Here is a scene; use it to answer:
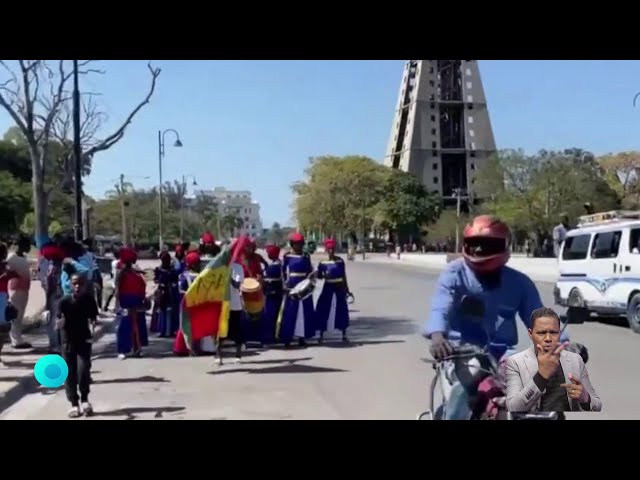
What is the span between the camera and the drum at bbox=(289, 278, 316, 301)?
10266mm

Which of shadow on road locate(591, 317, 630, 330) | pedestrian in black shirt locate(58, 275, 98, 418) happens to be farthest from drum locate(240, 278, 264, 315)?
shadow on road locate(591, 317, 630, 330)

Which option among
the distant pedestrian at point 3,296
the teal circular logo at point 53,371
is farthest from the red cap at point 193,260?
the teal circular logo at point 53,371

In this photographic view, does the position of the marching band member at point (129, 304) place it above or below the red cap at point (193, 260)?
below

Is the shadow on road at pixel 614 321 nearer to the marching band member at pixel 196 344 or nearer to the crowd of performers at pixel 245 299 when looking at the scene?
the crowd of performers at pixel 245 299

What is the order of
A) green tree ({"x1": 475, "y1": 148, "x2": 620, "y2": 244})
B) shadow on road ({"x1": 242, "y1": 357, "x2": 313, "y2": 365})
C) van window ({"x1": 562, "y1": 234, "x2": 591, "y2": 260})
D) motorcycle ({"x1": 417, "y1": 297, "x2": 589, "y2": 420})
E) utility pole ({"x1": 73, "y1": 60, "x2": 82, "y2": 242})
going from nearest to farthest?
motorcycle ({"x1": 417, "y1": 297, "x2": 589, "y2": 420})
green tree ({"x1": 475, "y1": 148, "x2": 620, "y2": 244})
utility pole ({"x1": 73, "y1": 60, "x2": 82, "y2": 242})
shadow on road ({"x1": 242, "y1": 357, "x2": 313, "y2": 365})
van window ({"x1": 562, "y1": 234, "x2": 591, "y2": 260})

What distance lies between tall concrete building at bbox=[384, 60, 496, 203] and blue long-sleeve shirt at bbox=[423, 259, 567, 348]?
5.99ft

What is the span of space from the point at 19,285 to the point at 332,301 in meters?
4.24

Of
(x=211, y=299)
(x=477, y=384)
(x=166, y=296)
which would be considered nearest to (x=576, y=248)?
(x=211, y=299)

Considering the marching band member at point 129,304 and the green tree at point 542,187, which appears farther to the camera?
the marching band member at point 129,304

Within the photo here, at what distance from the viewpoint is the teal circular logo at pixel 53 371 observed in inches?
244

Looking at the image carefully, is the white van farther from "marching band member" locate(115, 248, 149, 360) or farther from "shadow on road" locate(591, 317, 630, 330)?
"marching band member" locate(115, 248, 149, 360)
